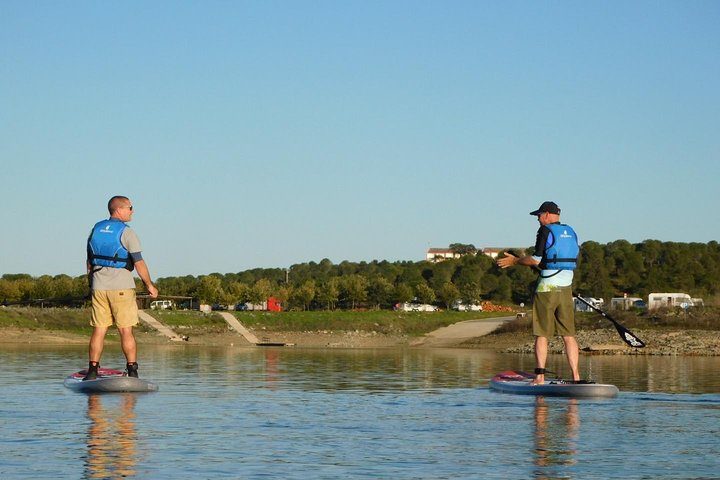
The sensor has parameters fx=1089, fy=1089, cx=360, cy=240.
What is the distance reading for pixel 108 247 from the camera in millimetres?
15148

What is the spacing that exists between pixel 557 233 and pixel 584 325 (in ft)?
169

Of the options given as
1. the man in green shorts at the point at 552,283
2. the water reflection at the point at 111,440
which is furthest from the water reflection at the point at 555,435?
the water reflection at the point at 111,440

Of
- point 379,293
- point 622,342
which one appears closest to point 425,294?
point 379,293

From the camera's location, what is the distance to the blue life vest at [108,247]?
1514 centimetres

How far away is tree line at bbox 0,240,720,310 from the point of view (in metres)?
111

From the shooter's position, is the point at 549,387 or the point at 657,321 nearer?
the point at 549,387

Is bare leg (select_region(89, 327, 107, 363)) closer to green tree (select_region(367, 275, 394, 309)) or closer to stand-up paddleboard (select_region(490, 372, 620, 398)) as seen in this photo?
stand-up paddleboard (select_region(490, 372, 620, 398))

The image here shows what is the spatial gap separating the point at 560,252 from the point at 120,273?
20.5ft

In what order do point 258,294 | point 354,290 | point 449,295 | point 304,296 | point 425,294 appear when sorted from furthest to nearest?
point 449,295 < point 258,294 < point 425,294 < point 354,290 < point 304,296

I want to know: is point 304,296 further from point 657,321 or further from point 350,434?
point 350,434

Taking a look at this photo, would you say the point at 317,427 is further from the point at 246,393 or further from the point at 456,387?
the point at 456,387

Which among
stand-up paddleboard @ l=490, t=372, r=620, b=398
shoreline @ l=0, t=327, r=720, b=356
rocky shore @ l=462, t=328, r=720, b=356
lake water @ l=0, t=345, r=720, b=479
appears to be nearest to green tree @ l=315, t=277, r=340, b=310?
shoreline @ l=0, t=327, r=720, b=356

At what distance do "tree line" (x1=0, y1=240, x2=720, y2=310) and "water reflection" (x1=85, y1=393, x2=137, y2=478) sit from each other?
3390 inches

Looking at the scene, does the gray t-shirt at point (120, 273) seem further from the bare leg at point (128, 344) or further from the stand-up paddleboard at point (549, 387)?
the stand-up paddleboard at point (549, 387)
